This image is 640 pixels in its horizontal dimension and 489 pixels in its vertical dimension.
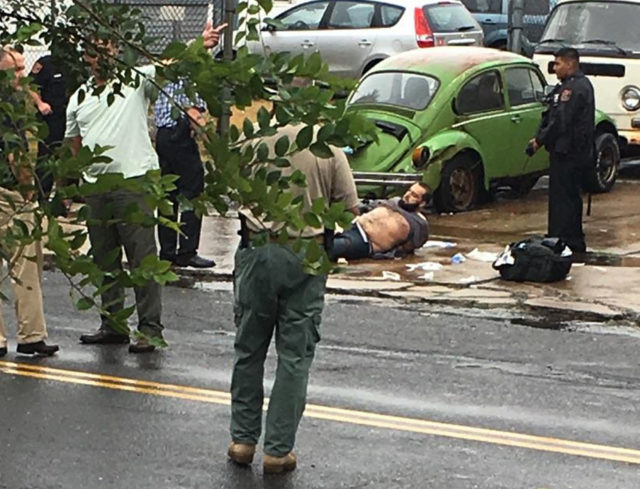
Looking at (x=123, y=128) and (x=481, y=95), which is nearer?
(x=123, y=128)

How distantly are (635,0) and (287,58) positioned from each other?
1633 centimetres

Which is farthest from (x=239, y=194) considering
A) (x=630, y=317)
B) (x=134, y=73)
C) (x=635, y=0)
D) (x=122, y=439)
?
(x=635, y=0)

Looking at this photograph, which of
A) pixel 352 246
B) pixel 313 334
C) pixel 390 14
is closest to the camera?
pixel 313 334

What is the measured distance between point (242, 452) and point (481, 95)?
10.4 metres

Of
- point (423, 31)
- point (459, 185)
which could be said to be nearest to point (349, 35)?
point (423, 31)

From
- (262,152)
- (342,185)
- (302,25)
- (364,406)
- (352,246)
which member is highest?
(262,152)

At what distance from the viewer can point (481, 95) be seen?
17047 mm

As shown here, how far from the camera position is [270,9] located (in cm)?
367

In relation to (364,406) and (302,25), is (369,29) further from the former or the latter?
(364,406)

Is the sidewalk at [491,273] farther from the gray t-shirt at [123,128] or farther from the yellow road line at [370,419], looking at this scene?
the yellow road line at [370,419]

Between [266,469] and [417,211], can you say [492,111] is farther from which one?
[266,469]

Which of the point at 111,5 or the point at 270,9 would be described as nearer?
the point at 270,9

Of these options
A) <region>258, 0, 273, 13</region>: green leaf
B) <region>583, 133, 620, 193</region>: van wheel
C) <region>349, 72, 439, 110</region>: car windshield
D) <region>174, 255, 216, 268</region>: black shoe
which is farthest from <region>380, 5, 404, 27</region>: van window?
<region>258, 0, 273, 13</region>: green leaf

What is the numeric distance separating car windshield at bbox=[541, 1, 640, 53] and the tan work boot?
12.7 m
